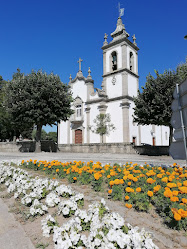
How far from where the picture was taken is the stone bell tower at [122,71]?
2515cm

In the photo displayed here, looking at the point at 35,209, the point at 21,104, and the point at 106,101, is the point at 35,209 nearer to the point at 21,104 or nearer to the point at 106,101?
the point at 21,104

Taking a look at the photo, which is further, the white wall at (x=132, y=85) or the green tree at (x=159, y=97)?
the white wall at (x=132, y=85)

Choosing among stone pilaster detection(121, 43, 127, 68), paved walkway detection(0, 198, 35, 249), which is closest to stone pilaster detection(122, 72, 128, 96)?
stone pilaster detection(121, 43, 127, 68)

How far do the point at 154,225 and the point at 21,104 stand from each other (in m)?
17.7

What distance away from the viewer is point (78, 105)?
3111cm

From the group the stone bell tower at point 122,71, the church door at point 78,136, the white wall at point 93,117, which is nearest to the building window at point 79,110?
the white wall at point 93,117

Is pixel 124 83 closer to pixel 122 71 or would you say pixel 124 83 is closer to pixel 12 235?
pixel 122 71

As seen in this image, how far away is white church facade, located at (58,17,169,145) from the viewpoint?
25369mm

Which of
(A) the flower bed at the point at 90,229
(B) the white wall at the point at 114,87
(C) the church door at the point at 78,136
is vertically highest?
(B) the white wall at the point at 114,87

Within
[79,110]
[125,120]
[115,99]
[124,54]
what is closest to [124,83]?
[115,99]

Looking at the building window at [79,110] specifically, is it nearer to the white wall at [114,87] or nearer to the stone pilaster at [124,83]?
the white wall at [114,87]

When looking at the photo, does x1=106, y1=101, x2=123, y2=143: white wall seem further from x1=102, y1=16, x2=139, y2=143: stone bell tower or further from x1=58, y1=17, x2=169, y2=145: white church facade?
x1=102, y1=16, x2=139, y2=143: stone bell tower

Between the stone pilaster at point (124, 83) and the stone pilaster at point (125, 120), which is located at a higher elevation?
the stone pilaster at point (124, 83)

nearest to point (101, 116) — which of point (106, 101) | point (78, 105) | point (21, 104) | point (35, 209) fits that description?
point (106, 101)
